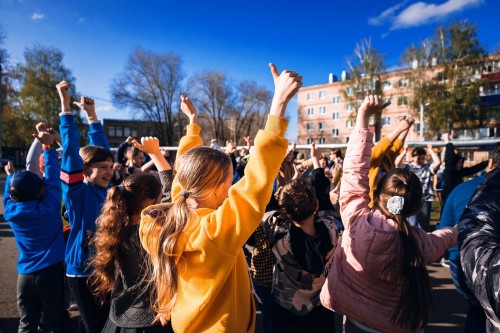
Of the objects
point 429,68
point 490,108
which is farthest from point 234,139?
point 490,108

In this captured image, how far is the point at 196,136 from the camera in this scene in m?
2.50

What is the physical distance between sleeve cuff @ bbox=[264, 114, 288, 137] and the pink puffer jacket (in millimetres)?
805

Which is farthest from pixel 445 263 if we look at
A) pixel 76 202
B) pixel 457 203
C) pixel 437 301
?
→ pixel 76 202

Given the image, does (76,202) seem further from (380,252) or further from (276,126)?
(380,252)

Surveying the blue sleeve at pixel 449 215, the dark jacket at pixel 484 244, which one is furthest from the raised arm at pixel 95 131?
the blue sleeve at pixel 449 215

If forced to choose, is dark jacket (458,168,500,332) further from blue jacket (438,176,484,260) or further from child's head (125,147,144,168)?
child's head (125,147,144,168)

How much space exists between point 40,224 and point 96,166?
74 centimetres

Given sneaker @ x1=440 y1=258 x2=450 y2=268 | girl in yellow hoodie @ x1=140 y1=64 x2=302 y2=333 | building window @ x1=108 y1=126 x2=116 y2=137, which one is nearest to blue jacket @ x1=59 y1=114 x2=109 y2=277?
girl in yellow hoodie @ x1=140 y1=64 x2=302 y2=333

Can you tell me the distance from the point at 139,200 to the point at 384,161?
9.98 ft

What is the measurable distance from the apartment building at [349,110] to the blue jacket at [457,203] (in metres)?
33.4

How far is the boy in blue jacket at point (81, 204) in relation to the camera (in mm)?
2359

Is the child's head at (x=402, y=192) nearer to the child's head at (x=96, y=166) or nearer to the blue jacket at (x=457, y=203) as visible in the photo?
the blue jacket at (x=457, y=203)

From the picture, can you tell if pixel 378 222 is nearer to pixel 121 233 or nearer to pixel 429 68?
pixel 121 233

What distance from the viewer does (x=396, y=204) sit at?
170 centimetres
